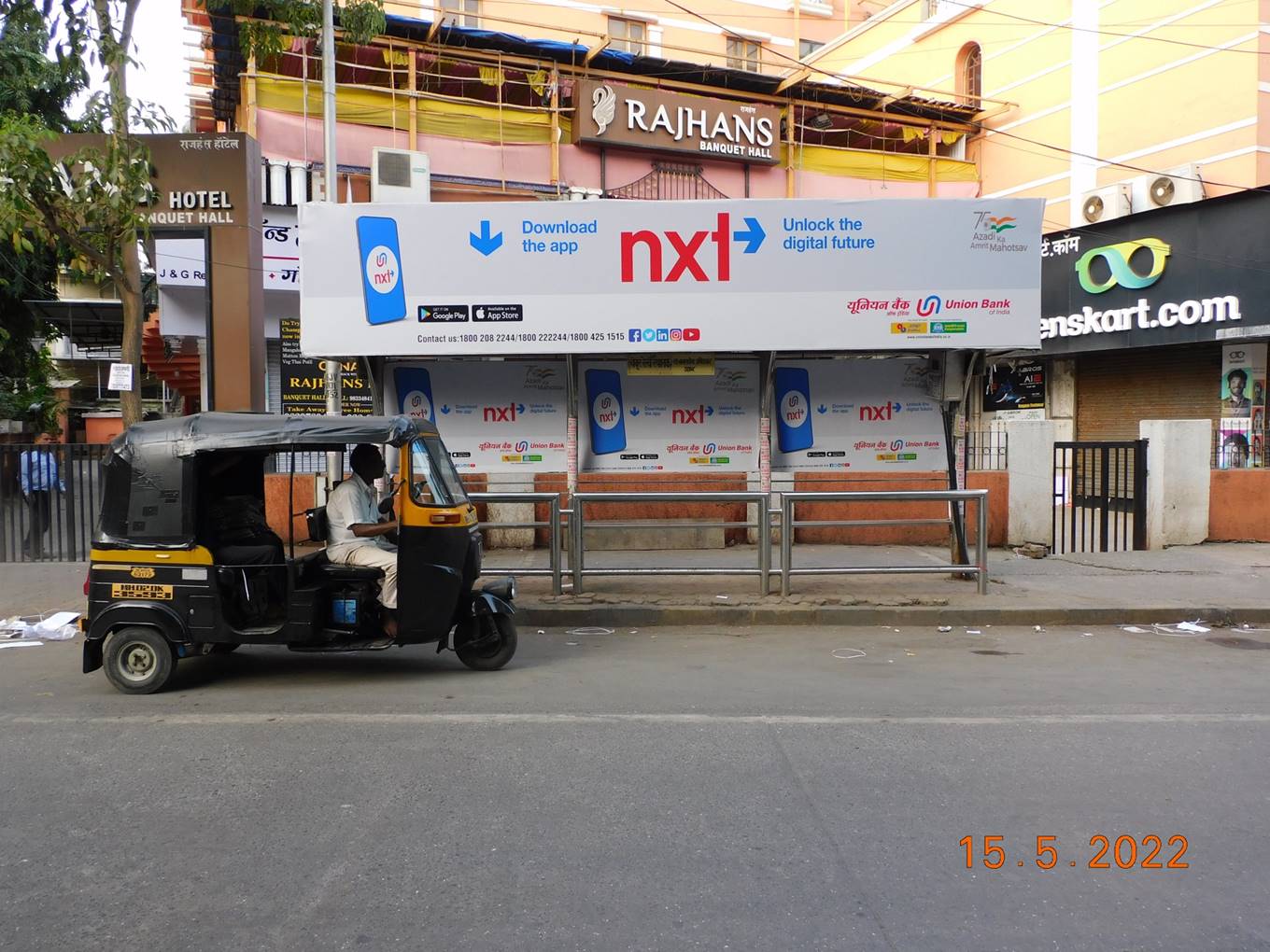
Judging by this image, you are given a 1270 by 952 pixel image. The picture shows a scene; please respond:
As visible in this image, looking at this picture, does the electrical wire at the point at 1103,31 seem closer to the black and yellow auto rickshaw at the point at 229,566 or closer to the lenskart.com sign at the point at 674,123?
the lenskart.com sign at the point at 674,123

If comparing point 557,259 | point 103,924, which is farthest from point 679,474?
point 103,924

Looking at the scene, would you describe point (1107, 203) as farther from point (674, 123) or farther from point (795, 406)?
point (795, 406)

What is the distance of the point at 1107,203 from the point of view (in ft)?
66.2

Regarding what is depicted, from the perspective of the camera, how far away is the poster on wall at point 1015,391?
73.8 ft

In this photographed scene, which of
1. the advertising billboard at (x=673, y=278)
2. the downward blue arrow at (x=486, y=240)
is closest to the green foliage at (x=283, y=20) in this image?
the advertising billboard at (x=673, y=278)

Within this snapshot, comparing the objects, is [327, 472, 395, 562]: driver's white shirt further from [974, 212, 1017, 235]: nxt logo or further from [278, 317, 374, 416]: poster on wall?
[278, 317, 374, 416]: poster on wall

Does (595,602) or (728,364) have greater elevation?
(728,364)

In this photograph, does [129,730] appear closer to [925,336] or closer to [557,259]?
[557,259]

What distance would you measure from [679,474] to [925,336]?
3033mm

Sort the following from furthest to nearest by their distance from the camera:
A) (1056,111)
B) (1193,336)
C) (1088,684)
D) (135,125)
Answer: (1056,111) → (1193,336) → (135,125) → (1088,684)

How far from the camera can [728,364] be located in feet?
34.5

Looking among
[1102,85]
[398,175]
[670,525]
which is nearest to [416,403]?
[670,525]

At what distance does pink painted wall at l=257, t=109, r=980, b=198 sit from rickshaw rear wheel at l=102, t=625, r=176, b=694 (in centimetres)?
1319

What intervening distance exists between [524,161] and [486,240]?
34.9 ft
